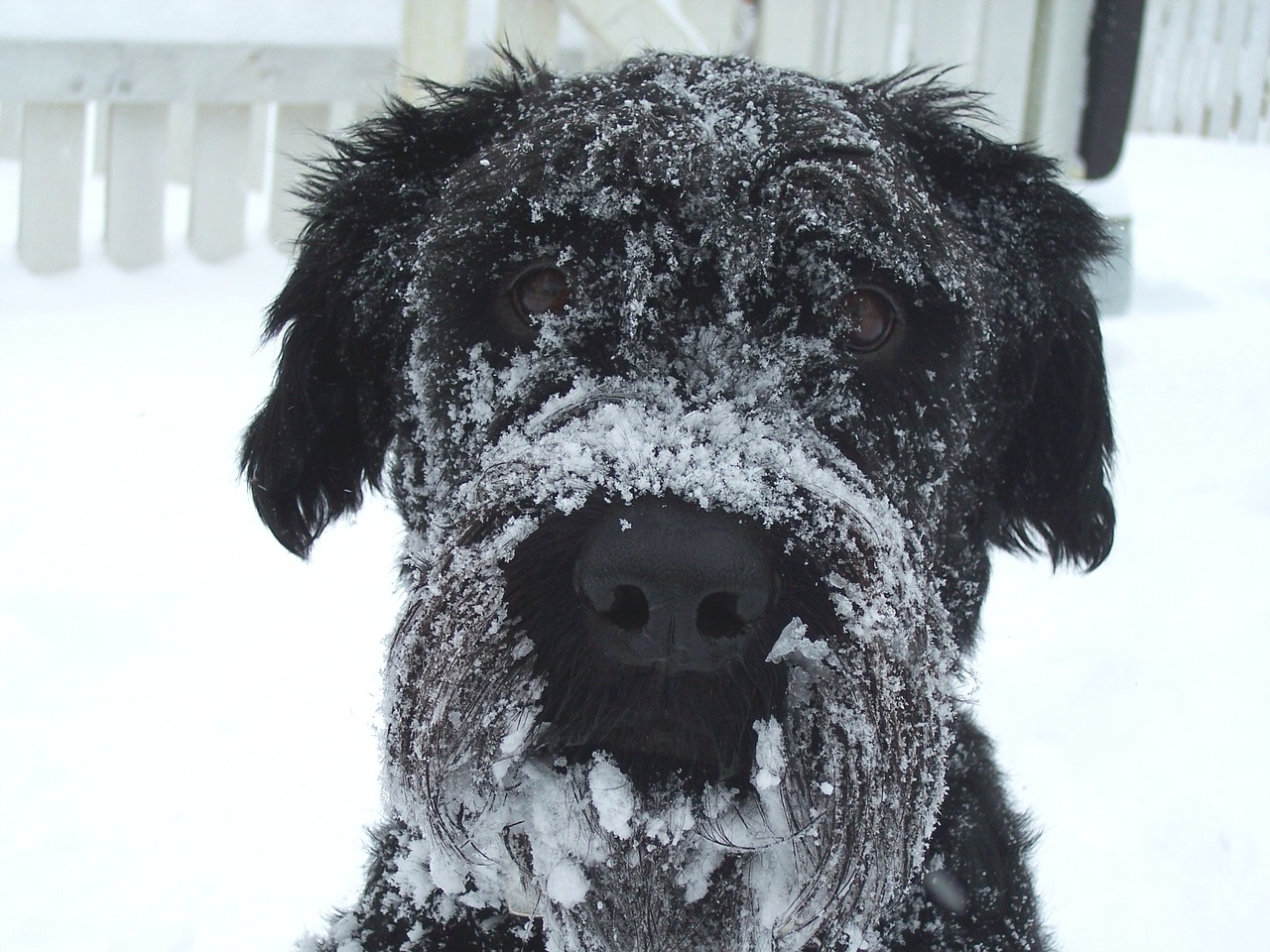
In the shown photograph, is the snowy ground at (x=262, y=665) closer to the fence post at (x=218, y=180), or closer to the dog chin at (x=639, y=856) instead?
the fence post at (x=218, y=180)

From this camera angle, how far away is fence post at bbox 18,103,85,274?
613cm

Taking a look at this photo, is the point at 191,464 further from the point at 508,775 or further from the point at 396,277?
the point at 508,775

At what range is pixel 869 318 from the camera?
78.2 inches

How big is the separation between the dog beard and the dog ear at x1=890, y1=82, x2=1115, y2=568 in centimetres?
65

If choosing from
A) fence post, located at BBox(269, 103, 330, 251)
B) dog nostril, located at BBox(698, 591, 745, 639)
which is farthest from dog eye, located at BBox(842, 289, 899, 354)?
fence post, located at BBox(269, 103, 330, 251)

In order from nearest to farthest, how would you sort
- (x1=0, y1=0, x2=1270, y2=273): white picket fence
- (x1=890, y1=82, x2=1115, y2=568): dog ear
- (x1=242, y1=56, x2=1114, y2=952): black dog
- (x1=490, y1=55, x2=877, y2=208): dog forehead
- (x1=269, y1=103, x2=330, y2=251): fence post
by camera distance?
(x1=242, y1=56, x2=1114, y2=952): black dog → (x1=490, y1=55, x2=877, y2=208): dog forehead → (x1=890, y1=82, x2=1115, y2=568): dog ear → (x1=0, y1=0, x2=1270, y2=273): white picket fence → (x1=269, y1=103, x2=330, y2=251): fence post

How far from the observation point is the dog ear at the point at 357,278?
2.39 meters

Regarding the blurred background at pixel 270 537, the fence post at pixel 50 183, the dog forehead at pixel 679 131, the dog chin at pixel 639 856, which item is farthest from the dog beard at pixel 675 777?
the fence post at pixel 50 183

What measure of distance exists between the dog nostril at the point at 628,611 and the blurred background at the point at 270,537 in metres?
1.23

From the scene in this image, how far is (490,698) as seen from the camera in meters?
1.69

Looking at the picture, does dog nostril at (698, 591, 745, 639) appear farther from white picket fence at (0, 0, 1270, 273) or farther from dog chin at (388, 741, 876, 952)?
white picket fence at (0, 0, 1270, 273)

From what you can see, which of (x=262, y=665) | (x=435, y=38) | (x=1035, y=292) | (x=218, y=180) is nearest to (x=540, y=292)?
(x=1035, y=292)

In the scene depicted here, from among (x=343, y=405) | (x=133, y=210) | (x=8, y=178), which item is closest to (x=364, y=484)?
(x=343, y=405)

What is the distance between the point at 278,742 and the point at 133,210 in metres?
4.06
